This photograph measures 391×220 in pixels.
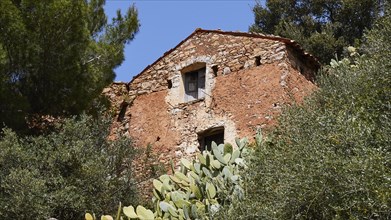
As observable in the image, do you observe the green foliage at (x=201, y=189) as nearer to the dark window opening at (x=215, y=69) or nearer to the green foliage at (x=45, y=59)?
the green foliage at (x=45, y=59)

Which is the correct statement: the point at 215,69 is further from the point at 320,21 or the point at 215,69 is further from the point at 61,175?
the point at 320,21

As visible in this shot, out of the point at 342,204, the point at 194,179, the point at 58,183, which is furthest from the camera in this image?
the point at 58,183

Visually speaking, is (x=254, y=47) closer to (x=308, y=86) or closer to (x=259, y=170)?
(x=308, y=86)

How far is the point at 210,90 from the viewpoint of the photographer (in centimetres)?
1519

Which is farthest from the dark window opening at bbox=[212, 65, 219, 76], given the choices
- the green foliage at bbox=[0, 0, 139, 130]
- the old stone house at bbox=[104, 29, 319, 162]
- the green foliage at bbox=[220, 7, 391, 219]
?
the green foliage at bbox=[220, 7, 391, 219]

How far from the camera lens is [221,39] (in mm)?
15523

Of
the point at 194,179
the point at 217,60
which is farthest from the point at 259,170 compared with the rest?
the point at 217,60

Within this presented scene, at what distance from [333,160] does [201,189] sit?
90.9 inches

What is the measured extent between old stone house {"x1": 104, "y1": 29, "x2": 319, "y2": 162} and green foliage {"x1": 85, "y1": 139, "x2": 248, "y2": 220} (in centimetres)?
363

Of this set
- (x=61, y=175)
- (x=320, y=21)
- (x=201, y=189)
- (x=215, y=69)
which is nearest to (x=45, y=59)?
(x=61, y=175)

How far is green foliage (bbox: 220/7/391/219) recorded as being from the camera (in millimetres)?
7523

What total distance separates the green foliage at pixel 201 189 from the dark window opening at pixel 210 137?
13.2ft

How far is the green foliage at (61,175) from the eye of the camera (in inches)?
413

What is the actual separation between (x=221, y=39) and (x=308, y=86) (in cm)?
218
